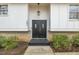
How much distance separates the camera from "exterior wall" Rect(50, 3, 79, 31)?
23.4 metres

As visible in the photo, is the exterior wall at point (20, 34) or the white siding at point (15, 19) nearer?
the white siding at point (15, 19)

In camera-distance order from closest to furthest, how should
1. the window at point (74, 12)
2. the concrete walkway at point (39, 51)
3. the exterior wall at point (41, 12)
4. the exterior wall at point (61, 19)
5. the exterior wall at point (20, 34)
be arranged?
the concrete walkway at point (39, 51), the exterior wall at point (61, 19), the exterior wall at point (20, 34), the window at point (74, 12), the exterior wall at point (41, 12)

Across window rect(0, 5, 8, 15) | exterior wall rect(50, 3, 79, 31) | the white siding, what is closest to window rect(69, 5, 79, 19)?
exterior wall rect(50, 3, 79, 31)

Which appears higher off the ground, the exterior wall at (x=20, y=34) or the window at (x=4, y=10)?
the window at (x=4, y=10)

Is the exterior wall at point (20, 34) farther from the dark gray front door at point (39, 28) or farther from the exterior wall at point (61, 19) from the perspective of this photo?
the exterior wall at point (61, 19)

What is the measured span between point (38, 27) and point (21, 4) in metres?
3.40

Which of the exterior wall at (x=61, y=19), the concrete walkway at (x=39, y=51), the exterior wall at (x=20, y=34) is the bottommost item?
the concrete walkway at (x=39, y=51)

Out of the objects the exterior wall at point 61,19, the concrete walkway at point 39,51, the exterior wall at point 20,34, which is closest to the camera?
the concrete walkway at point 39,51

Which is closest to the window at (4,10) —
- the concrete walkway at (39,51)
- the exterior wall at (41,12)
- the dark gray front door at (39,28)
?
the exterior wall at (41,12)

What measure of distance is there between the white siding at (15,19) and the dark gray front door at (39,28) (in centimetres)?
164

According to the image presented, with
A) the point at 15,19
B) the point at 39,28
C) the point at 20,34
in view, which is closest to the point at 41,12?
the point at 39,28

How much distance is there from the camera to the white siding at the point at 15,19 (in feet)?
77.1

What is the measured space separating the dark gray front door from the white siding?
5.39 feet

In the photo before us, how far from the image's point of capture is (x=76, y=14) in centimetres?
2403
